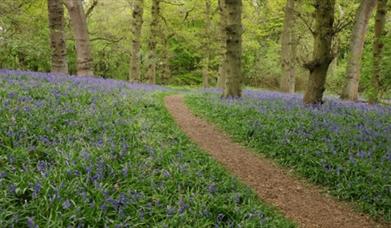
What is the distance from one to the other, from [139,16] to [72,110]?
14.8 meters

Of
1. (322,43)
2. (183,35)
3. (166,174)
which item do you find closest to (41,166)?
(166,174)

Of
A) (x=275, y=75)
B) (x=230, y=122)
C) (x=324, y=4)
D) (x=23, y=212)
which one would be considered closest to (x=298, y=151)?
(x=230, y=122)

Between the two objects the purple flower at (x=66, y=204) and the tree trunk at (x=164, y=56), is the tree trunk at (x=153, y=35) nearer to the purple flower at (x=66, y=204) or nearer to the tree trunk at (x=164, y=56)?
the tree trunk at (x=164, y=56)

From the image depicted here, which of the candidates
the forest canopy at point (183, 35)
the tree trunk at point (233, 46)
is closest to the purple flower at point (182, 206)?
the tree trunk at point (233, 46)

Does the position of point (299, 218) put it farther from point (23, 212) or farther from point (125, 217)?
point (23, 212)

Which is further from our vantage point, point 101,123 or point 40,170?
point 101,123

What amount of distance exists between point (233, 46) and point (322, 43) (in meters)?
4.27

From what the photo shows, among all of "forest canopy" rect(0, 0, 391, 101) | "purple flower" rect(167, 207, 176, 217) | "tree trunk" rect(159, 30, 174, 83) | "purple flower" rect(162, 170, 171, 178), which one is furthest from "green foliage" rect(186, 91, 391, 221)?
"tree trunk" rect(159, 30, 174, 83)

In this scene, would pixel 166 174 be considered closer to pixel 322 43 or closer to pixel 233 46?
pixel 322 43

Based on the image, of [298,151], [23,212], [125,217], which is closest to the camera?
[23,212]

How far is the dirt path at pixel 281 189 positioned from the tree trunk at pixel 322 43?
5086mm

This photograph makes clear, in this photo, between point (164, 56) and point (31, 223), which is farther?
point (164, 56)

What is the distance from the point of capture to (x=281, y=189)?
244 inches

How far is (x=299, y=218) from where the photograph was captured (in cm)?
513
